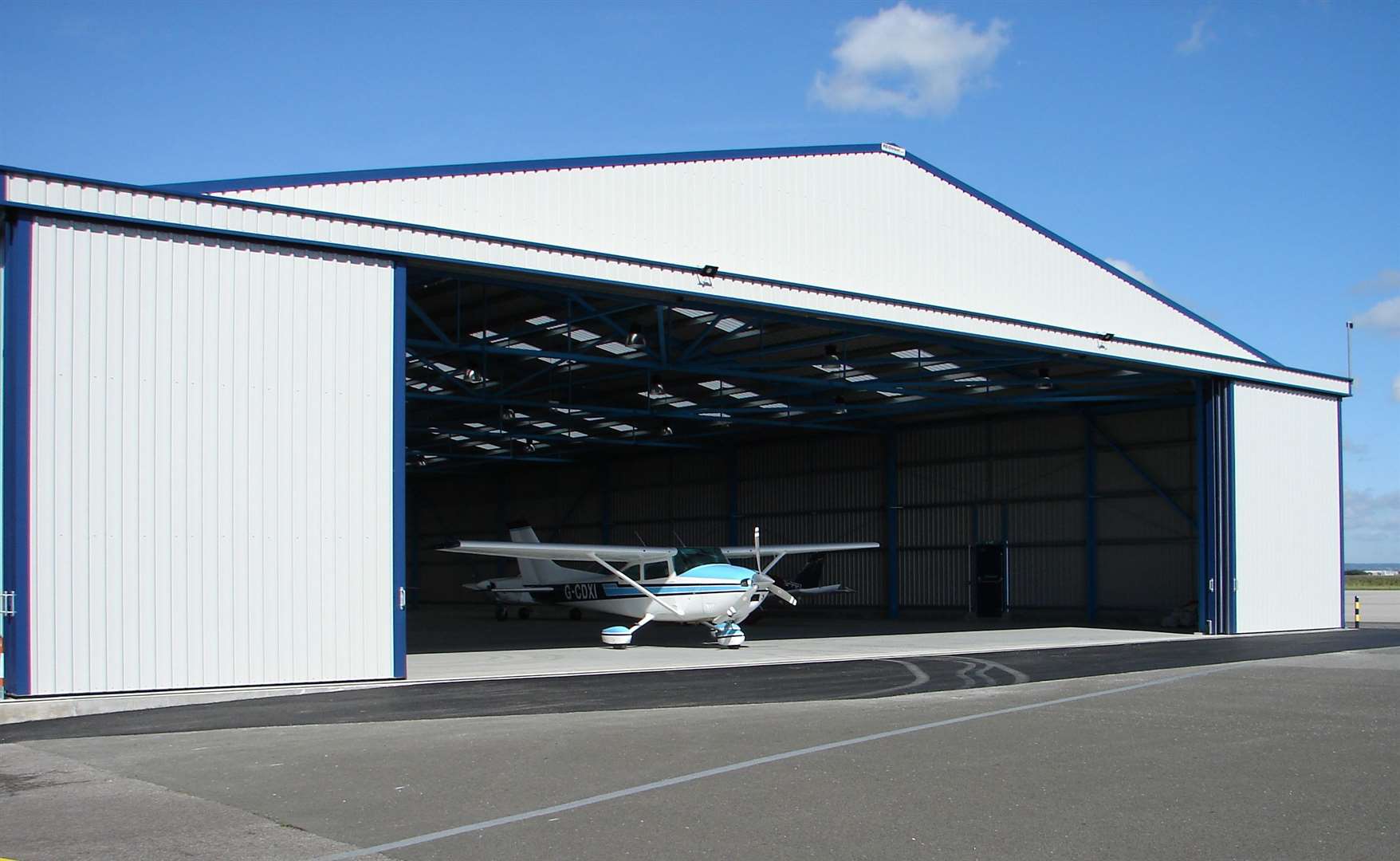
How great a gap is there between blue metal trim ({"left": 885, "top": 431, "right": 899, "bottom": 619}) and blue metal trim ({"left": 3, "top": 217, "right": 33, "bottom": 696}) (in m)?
25.6

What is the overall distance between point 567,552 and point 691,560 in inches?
96.3

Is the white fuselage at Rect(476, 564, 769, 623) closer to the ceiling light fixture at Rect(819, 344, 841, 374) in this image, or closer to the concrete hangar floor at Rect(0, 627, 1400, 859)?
the ceiling light fixture at Rect(819, 344, 841, 374)

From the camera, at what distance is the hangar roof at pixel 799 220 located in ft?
51.3

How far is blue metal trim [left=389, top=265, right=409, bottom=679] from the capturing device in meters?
14.1

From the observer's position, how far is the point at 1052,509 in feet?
101

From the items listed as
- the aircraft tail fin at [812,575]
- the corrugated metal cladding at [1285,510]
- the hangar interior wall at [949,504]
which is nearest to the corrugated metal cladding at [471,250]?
the corrugated metal cladding at [1285,510]

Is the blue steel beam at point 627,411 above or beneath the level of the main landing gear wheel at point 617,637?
above

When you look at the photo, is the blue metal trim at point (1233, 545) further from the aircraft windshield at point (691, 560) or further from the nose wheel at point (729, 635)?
the aircraft windshield at point (691, 560)

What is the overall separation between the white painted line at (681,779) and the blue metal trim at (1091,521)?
684 inches

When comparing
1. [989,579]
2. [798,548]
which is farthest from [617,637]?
[989,579]

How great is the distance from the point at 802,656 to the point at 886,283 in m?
6.84

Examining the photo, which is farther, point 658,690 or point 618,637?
point 618,637

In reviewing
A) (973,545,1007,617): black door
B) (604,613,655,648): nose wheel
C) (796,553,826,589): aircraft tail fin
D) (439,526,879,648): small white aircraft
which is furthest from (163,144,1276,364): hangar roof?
(796,553,826,589): aircraft tail fin

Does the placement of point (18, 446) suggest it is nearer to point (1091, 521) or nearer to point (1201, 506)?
point (1201, 506)
